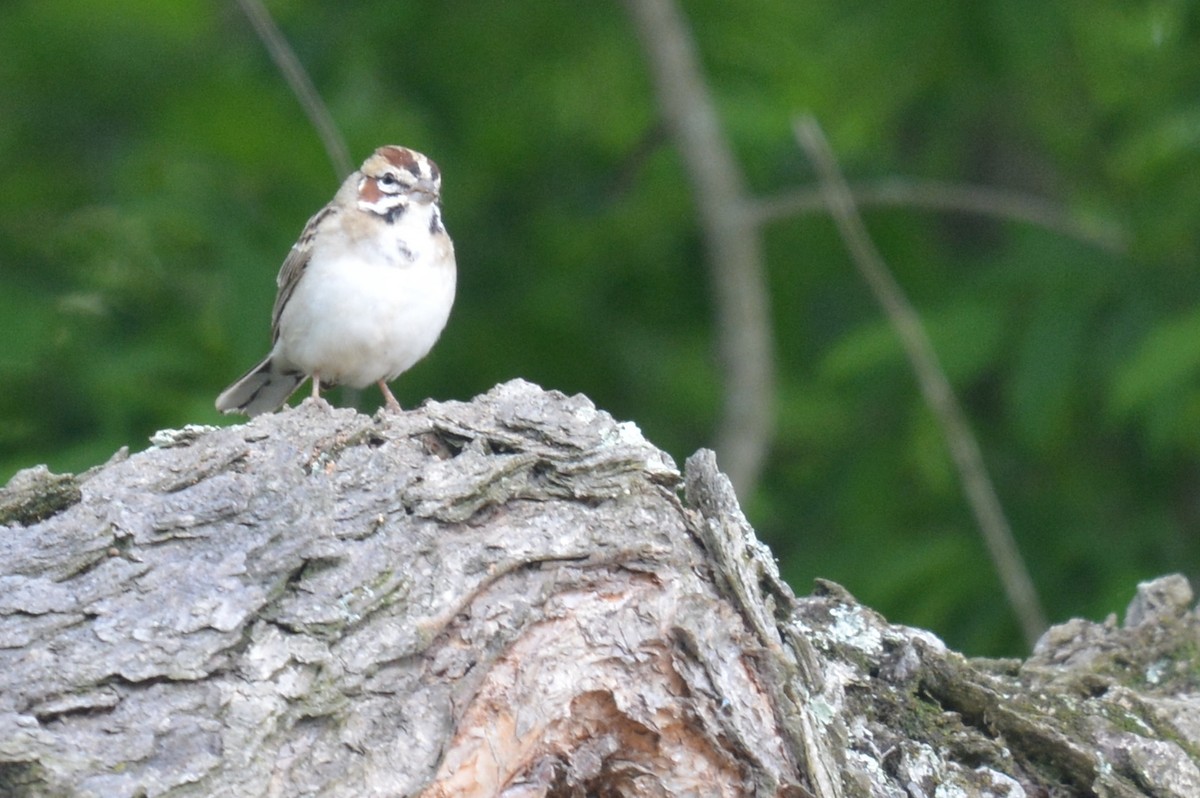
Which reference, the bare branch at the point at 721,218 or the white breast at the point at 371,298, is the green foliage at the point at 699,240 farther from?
the white breast at the point at 371,298

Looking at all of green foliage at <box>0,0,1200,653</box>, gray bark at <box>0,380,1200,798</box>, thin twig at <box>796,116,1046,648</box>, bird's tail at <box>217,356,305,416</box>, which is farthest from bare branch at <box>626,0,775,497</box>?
gray bark at <box>0,380,1200,798</box>

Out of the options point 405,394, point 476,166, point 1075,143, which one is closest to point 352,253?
point 405,394

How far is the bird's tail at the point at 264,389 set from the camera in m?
5.74

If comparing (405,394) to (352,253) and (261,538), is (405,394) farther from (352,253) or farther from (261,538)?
(261,538)

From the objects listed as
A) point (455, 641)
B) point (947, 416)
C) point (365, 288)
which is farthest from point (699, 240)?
point (455, 641)

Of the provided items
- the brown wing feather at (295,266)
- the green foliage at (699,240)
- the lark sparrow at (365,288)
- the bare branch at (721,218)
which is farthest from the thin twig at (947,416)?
the brown wing feather at (295,266)

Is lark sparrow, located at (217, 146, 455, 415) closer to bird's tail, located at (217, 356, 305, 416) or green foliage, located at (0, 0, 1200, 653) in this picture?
bird's tail, located at (217, 356, 305, 416)

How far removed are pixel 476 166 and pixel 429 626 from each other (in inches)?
228

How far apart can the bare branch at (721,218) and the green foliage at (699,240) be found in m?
0.31

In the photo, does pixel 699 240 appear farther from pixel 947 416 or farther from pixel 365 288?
pixel 365 288

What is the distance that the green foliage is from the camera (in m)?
6.40

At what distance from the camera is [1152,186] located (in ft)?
23.7

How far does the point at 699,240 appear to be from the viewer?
353 inches

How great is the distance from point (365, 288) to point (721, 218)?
117 inches
